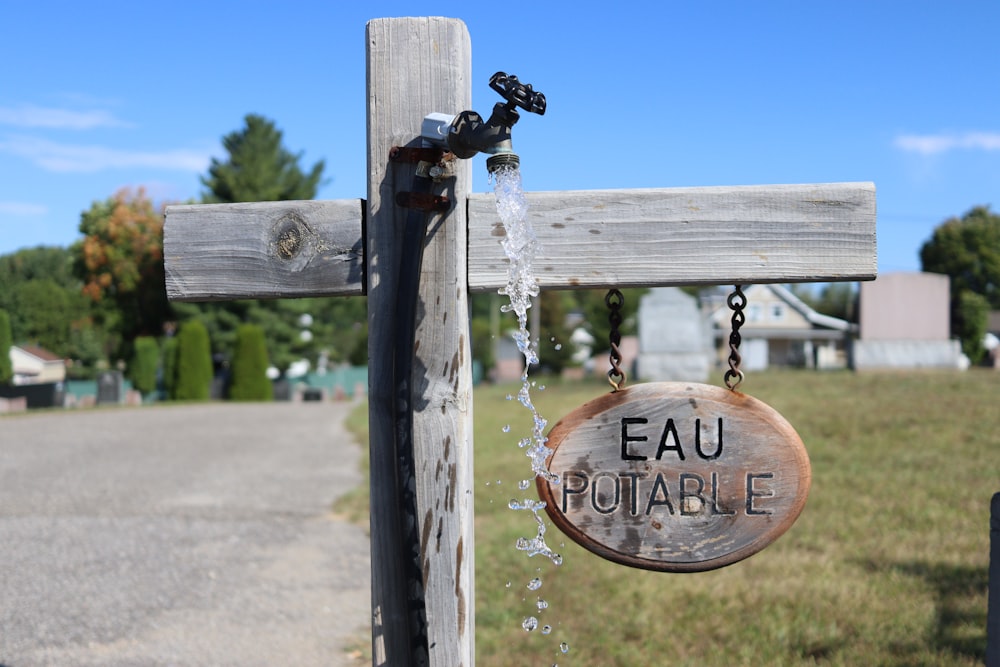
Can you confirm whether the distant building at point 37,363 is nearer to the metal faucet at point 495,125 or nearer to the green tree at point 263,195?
the green tree at point 263,195

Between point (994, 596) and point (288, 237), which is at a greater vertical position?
point (288, 237)

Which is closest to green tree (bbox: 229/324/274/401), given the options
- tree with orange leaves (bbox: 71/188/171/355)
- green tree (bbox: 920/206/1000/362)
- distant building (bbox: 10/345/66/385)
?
tree with orange leaves (bbox: 71/188/171/355)

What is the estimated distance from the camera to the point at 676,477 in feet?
6.13

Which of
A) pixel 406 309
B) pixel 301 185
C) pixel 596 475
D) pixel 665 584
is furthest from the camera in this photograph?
pixel 301 185

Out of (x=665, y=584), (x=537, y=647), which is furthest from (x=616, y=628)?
(x=665, y=584)

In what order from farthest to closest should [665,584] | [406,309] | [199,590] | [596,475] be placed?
[199,590] → [665,584] → [596,475] → [406,309]

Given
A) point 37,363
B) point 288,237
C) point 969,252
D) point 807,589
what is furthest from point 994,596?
point 37,363

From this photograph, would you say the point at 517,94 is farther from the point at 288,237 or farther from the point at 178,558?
the point at 178,558

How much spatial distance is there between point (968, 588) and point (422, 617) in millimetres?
4213

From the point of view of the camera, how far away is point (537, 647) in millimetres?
4387

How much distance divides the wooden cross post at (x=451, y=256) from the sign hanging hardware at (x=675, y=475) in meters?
0.16

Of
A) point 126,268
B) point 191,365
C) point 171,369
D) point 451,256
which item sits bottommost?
point 171,369

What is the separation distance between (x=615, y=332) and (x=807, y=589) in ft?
12.3

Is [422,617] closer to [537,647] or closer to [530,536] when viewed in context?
[537,647]
